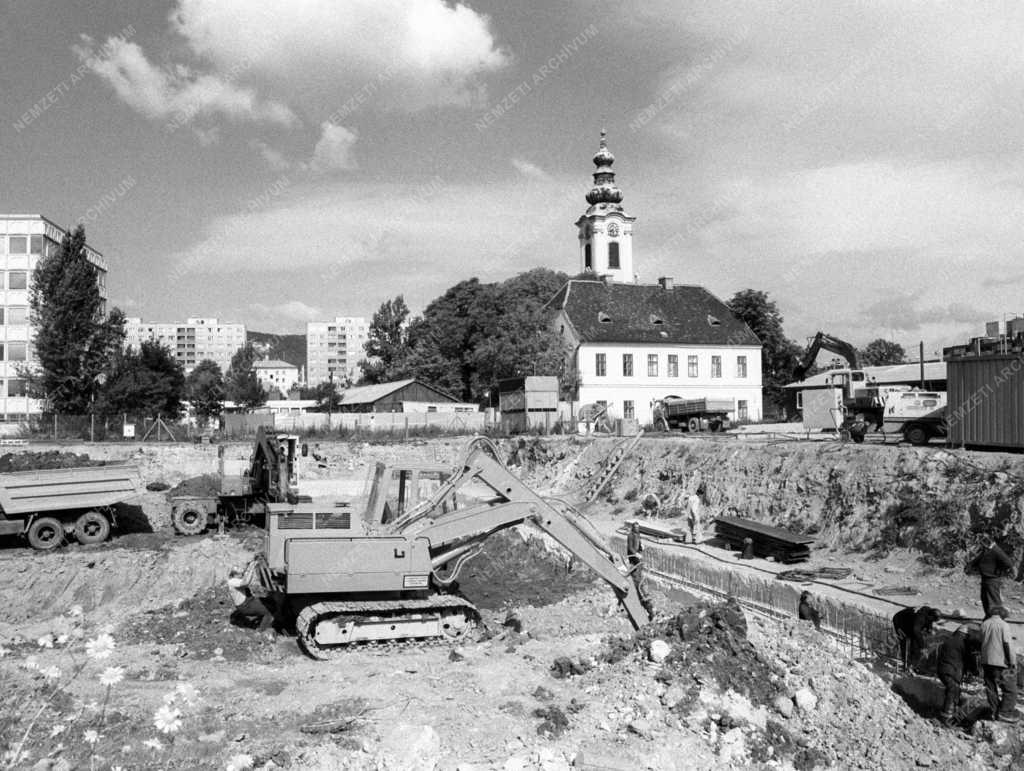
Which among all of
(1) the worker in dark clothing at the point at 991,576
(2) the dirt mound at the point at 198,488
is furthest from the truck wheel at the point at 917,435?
(2) the dirt mound at the point at 198,488

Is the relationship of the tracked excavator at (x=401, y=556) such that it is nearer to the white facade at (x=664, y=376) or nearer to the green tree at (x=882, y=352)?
the white facade at (x=664, y=376)

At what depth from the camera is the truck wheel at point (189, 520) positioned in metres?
20.8

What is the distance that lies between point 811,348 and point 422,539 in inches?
1201

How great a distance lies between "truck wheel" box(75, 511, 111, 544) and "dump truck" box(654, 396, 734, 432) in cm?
2610

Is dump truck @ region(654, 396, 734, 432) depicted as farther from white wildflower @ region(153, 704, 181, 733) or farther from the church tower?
white wildflower @ region(153, 704, 181, 733)

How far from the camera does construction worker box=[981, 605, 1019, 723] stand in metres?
9.55

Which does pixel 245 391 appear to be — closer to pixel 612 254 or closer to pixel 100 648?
pixel 612 254

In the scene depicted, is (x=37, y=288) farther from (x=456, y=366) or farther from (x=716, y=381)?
(x=716, y=381)

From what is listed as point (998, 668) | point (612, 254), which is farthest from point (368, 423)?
point (998, 668)

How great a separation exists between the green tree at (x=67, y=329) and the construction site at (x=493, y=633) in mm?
23212

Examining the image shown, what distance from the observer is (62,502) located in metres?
19.1

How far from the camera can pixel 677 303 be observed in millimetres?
55156

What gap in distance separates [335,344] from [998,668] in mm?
192165

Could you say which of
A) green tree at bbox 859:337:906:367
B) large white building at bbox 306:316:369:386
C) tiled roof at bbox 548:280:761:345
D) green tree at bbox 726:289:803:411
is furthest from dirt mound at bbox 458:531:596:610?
large white building at bbox 306:316:369:386
